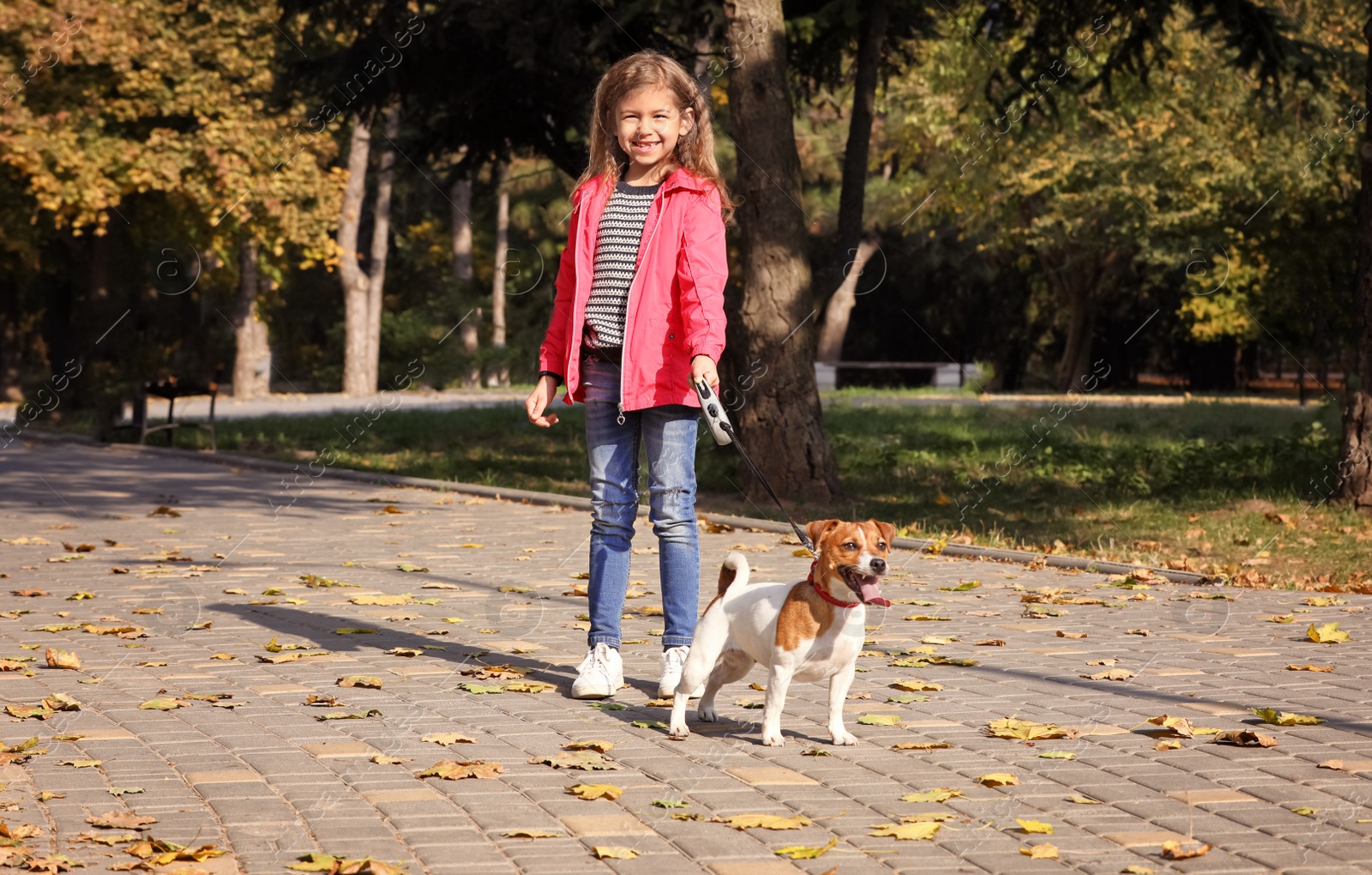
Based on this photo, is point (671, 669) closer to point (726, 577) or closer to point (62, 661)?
point (726, 577)

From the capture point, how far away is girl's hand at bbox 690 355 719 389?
5.29 meters

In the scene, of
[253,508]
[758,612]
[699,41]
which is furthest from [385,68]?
[758,612]

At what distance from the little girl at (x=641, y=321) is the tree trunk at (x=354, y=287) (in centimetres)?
2913

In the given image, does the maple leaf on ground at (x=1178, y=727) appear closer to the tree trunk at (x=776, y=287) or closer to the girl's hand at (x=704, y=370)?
the girl's hand at (x=704, y=370)

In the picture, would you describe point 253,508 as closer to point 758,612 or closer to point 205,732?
point 205,732

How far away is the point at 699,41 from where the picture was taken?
15875 millimetres

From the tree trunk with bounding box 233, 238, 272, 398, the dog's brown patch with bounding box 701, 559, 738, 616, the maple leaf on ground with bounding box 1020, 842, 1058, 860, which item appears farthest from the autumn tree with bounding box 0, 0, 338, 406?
the maple leaf on ground with bounding box 1020, 842, 1058, 860

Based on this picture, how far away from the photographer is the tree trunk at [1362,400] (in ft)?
39.8

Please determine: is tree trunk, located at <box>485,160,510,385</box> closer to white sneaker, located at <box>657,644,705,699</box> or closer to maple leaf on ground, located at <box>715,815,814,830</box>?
white sneaker, located at <box>657,644,705,699</box>

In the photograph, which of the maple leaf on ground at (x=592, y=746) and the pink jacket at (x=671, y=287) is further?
the pink jacket at (x=671, y=287)

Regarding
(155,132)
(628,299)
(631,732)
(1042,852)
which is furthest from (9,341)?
(1042,852)

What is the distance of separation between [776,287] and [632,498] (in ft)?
24.6

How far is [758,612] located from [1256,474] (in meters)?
10.6

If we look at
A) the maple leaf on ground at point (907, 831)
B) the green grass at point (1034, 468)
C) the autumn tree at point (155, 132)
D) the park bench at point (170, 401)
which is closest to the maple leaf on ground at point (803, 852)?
the maple leaf on ground at point (907, 831)
